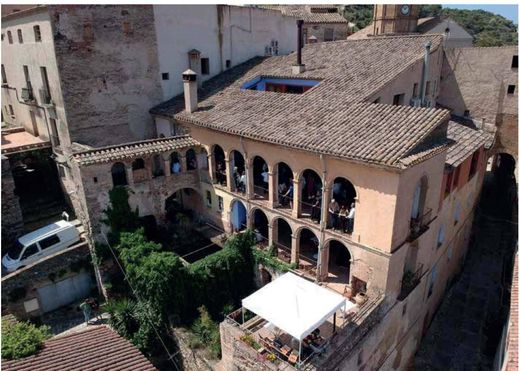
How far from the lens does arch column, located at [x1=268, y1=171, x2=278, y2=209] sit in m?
21.0

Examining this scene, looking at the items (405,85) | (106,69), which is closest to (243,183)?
(405,85)

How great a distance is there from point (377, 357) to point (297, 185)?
30.4ft

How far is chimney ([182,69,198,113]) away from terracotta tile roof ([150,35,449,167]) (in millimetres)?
544

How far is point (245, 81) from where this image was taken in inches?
1133

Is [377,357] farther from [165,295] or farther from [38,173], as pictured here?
[38,173]

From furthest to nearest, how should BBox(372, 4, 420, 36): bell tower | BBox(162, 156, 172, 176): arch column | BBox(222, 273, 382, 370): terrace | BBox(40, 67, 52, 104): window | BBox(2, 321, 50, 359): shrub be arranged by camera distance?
BBox(372, 4, 420, 36): bell tower
BBox(40, 67, 52, 104): window
BBox(162, 156, 172, 176): arch column
BBox(222, 273, 382, 370): terrace
BBox(2, 321, 50, 359): shrub

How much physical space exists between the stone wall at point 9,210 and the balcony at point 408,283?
79.2 feet

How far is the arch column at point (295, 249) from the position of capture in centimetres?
2095

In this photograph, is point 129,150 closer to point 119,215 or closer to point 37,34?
point 119,215

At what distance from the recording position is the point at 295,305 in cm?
1591

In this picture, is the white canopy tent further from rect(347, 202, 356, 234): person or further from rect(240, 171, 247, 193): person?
rect(240, 171, 247, 193): person

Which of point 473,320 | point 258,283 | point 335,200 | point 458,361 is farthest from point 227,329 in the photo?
point 473,320

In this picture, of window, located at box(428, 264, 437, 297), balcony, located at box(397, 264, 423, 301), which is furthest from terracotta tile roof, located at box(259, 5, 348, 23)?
balcony, located at box(397, 264, 423, 301)

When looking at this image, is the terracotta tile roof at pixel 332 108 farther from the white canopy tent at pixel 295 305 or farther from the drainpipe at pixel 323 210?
the white canopy tent at pixel 295 305
